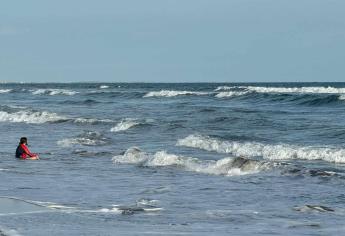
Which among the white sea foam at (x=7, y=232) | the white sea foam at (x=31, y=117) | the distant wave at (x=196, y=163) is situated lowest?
the white sea foam at (x=31, y=117)

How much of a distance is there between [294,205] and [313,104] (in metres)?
32.1

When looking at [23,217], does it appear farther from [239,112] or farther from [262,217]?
[239,112]

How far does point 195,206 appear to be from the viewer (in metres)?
12.1

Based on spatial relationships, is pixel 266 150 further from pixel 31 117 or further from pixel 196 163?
pixel 31 117

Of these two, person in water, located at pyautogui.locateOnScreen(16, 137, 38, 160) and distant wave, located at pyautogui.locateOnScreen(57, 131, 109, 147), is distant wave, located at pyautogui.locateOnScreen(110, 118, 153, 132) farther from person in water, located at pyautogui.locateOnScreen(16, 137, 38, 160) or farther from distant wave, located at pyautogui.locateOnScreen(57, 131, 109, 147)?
person in water, located at pyautogui.locateOnScreen(16, 137, 38, 160)

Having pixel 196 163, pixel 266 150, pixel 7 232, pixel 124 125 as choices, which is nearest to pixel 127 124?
pixel 124 125

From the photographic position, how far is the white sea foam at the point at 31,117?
36.9m

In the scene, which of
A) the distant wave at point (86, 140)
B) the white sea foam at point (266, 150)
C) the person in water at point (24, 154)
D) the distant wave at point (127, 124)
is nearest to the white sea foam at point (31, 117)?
the distant wave at point (127, 124)

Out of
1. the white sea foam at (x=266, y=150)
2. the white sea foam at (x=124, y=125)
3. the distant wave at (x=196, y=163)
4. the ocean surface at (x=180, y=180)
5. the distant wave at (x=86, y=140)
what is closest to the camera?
the ocean surface at (x=180, y=180)

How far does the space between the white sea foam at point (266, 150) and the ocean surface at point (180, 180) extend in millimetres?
30

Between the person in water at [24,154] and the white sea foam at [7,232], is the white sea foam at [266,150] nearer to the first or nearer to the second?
the person in water at [24,154]

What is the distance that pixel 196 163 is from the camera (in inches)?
717

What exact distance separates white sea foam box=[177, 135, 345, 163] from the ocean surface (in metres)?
0.03

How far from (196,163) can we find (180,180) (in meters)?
2.75
